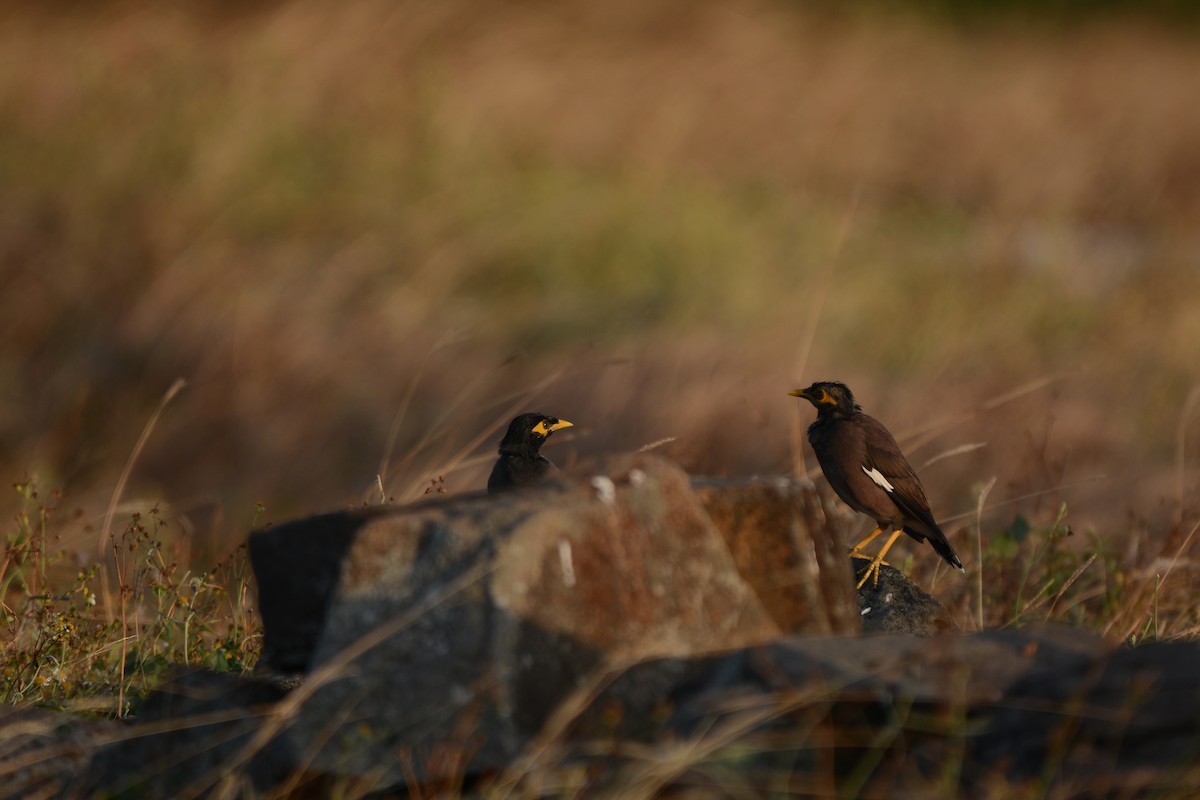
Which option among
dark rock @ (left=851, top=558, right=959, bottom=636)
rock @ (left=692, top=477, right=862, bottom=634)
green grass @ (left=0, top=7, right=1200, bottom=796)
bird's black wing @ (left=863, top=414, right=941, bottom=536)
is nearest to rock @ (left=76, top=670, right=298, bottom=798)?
rock @ (left=692, top=477, right=862, bottom=634)

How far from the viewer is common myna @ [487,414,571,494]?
434 centimetres

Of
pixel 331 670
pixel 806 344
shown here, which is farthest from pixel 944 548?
pixel 331 670

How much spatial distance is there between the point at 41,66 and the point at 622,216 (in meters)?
4.08

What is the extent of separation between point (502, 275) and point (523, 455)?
6090 mm

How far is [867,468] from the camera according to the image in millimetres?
4281

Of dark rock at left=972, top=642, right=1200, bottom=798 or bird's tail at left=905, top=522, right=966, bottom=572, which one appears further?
bird's tail at left=905, top=522, right=966, bottom=572

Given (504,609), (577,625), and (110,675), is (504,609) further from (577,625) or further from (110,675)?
(110,675)

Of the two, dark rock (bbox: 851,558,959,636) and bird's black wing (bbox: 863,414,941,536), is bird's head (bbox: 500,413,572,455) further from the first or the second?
dark rock (bbox: 851,558,959,636)

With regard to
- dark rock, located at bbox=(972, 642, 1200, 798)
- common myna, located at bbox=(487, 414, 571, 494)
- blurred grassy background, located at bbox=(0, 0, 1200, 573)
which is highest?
dark rock, located at bbox=(972, 642, 1200, 798)

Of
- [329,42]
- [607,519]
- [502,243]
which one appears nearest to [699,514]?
[607,519]

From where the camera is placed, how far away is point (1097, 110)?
17.8m

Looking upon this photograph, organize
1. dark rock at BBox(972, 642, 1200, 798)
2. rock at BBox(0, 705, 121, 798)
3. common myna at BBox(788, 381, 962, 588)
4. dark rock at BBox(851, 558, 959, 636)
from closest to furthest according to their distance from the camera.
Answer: dark rock at BBox(972, 642, 1200, 798) < rock at BBox(0, 705, 121, 798) < dark rock at BBox(851, 558, 959, 636) < common myna at BBox(788, 381, 962, 588)

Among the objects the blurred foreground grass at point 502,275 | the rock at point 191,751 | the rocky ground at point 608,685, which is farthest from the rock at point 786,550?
the blurred foreground grass at point 502,275

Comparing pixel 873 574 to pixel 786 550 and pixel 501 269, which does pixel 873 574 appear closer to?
pixel 786 550
